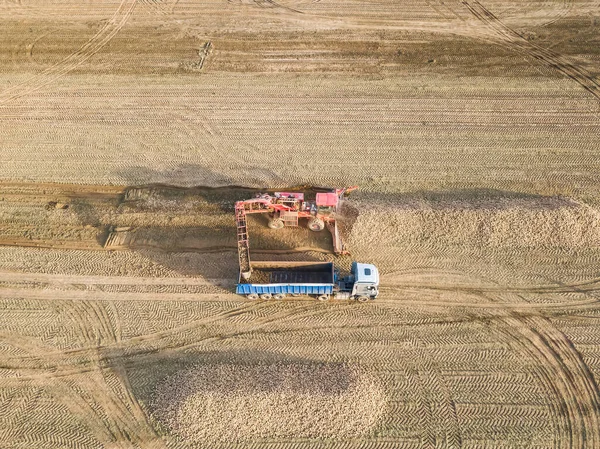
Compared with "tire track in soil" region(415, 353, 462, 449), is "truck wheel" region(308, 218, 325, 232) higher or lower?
higher

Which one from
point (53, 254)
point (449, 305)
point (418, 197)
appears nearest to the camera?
point (449, 305)

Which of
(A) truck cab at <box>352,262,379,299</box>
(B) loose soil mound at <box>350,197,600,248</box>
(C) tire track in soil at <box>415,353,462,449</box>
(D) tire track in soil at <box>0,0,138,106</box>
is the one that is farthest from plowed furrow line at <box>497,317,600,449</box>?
(D) tire track in soil at <box>0,0,138,106</box>

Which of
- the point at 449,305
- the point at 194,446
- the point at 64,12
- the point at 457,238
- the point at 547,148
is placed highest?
the point at 64,12

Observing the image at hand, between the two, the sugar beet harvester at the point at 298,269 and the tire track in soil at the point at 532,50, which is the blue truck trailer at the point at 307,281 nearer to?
the sugar beet harvester at the point at 298,269

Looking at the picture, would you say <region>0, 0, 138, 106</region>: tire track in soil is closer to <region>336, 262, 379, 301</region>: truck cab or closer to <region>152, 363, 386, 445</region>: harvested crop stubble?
<region>152, 363, 386, 445</region>: harvested crop stubble

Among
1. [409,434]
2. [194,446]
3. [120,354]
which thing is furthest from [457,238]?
[120,354]

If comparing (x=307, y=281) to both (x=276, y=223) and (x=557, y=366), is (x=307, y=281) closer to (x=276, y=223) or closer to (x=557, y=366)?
(x=276, y=223)

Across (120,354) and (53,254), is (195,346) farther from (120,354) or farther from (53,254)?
(53,254)

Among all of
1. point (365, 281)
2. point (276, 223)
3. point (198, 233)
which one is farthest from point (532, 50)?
point (198, 233)
